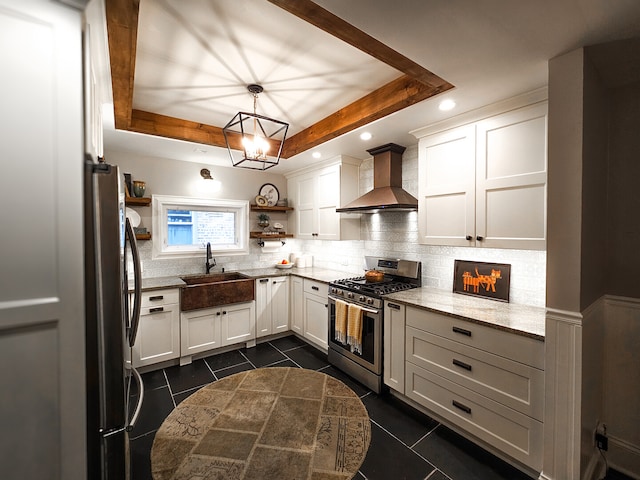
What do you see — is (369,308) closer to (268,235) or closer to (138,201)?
(268,235)

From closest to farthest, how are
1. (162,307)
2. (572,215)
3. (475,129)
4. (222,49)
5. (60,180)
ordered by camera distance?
(60,180)
(572,215)
(222,49)
(475,129)
(162,307)

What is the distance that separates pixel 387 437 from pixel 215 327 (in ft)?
7.17

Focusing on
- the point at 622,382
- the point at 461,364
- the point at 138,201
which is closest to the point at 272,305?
the point at 138,201

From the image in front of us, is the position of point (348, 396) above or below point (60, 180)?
below

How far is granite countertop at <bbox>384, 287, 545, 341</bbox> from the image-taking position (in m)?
1.77

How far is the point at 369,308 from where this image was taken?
2633mm

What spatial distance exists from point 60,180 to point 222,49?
1288mm

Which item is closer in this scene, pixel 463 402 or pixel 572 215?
pixel 572 215

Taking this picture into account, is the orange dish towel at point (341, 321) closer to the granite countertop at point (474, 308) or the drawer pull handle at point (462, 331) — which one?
the granite countertop at point (474, 308)

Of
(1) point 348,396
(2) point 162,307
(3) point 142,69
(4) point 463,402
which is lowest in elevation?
(4) point 463,402

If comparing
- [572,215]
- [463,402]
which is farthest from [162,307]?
[572,215]

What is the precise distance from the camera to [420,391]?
7.48ft

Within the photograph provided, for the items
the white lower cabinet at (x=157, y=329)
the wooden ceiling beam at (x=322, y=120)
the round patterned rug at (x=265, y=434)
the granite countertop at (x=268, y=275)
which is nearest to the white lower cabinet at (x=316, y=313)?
the granite countertop at (x=268, y=275)

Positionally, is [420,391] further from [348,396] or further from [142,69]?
[142,69]
